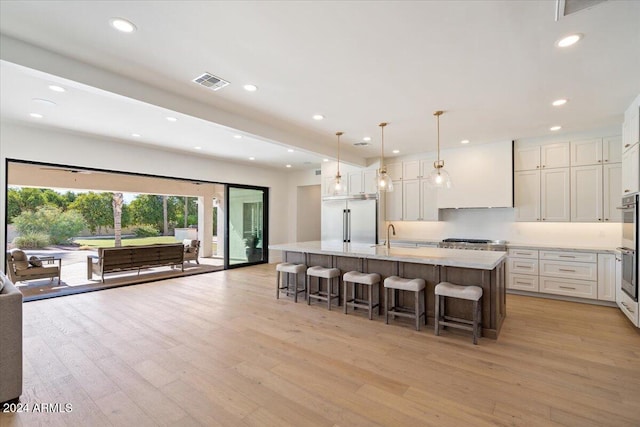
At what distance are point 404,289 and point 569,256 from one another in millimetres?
3124

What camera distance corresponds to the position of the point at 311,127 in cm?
469

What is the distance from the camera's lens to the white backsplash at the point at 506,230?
495 centimetres

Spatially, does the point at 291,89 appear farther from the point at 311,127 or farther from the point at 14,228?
the point at 14,228

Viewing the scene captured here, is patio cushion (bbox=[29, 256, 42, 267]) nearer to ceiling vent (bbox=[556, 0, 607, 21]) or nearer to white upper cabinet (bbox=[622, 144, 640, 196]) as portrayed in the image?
ceiling vent (bbox=[556, 0, 607, 21])

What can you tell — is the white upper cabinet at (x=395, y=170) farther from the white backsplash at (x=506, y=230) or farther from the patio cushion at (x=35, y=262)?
the patio cushion at (x=35, y=262)

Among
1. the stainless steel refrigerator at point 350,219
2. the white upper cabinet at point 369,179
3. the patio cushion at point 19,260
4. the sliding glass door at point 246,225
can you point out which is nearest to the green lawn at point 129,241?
the sliding glass door at point 246,225

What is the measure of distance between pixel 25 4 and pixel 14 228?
12235 millimetres

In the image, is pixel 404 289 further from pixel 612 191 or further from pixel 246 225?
pixel 246 225

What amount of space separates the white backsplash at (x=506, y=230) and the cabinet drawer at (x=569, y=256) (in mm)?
496

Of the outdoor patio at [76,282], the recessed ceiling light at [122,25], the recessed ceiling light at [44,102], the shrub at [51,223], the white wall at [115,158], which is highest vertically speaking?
the recessed ceiling light at [44,102]

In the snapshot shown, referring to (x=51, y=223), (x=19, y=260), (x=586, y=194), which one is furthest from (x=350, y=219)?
(x=51, y=223)

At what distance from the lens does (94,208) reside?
1318 cm

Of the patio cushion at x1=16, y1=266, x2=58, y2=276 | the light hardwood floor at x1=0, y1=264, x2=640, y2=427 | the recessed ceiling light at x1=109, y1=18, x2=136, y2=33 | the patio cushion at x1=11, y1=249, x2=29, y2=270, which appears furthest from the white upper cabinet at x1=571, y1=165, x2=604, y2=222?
the patio cushion at x1=11, y1=249, x2=29, y2=270

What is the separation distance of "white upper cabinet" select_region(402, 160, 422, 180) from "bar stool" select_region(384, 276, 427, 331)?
10.5 ft
